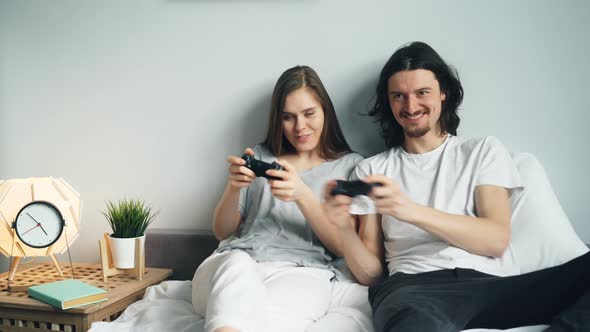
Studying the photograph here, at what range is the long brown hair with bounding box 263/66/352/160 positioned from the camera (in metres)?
1.47

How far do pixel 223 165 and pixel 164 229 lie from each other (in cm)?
32

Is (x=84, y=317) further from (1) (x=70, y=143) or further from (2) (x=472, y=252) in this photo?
(2) (x=472, y=252)

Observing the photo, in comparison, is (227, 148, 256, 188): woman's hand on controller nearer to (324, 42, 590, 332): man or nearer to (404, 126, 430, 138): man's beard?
(324, 42, 590, 332): man

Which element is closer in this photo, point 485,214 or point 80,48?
point 485,214

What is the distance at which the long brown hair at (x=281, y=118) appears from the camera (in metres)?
1.47

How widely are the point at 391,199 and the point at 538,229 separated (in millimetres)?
492

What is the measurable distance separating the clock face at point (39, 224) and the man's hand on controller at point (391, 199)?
101cm

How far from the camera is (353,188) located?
108cm

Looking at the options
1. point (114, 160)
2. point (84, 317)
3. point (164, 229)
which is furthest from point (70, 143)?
point (84, 317)

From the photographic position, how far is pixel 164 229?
5.62 ft

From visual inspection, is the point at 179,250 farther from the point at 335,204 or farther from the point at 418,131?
the point at 418,131

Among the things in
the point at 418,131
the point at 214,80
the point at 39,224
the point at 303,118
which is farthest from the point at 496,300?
the point at 39,224

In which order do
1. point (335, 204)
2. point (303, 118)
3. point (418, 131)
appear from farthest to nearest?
point (303, 118) < point (418, 131) < point (335, 204)

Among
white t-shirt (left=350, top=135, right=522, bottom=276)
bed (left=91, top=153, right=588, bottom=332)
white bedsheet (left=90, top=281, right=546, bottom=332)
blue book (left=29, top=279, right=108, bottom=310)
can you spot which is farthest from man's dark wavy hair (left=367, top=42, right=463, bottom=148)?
blue book (left=29, top=279, right=108, bottom=310)
